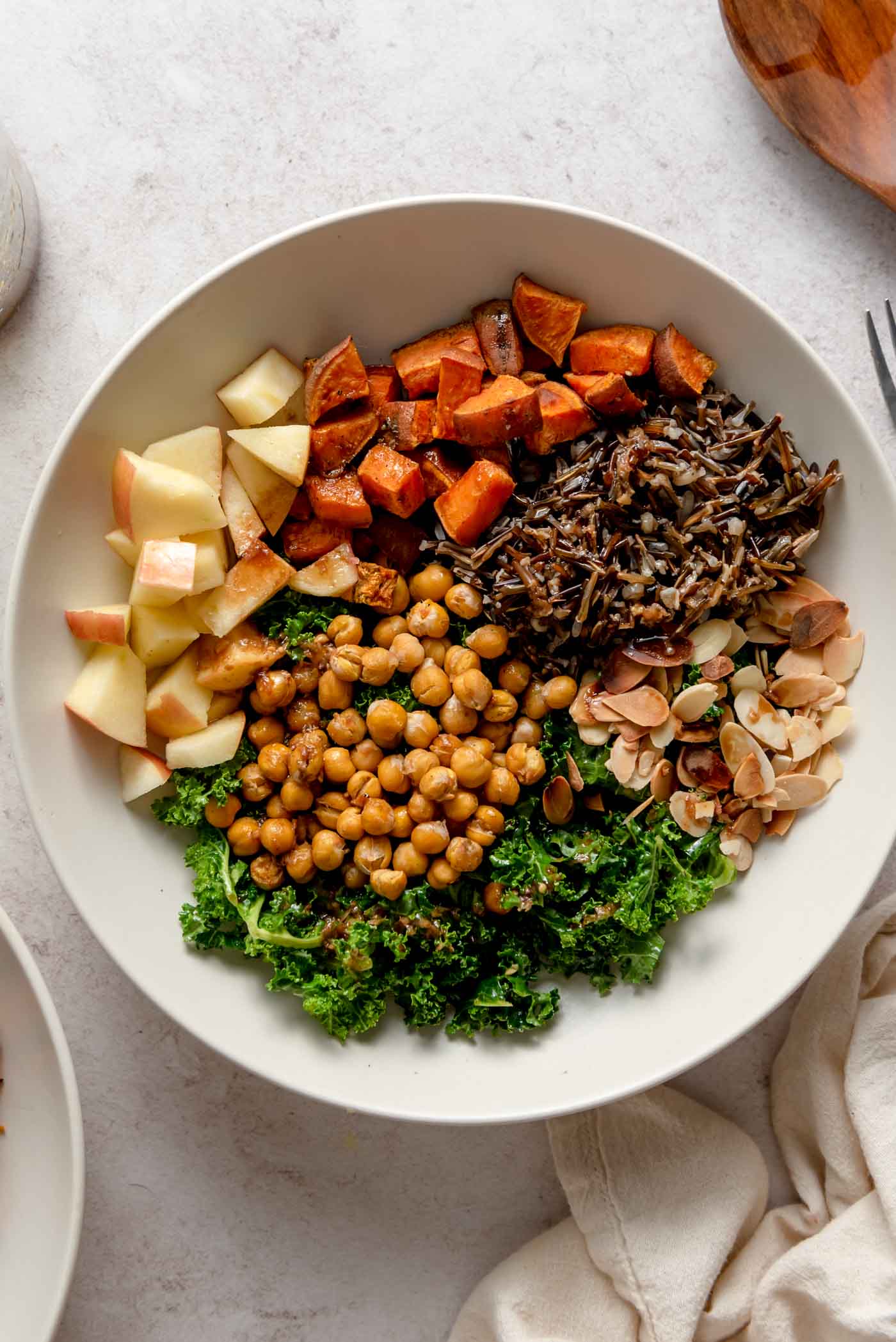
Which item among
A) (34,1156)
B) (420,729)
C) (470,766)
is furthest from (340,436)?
(34,1156)

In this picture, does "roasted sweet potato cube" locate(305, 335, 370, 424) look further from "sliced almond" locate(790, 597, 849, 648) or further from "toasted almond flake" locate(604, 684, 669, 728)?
"sliced almond" locate(790, 597, 849, 648)

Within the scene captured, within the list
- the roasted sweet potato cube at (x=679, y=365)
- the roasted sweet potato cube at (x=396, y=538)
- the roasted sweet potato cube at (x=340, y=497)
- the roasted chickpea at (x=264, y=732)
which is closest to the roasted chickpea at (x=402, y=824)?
the roasted chickpea at (x=264, y=732)

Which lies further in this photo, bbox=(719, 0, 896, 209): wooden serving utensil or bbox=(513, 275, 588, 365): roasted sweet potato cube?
bbox=(719, 0, 896, 209): wooden serving utensil

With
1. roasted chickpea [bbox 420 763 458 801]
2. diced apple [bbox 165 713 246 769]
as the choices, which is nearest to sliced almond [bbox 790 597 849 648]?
roasted chickpea [bbox 420 763 458 801]

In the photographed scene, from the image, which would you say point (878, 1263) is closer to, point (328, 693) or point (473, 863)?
point (473, 863)

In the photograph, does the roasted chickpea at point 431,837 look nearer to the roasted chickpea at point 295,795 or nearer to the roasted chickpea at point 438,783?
the roasted chickpea at point 438,783

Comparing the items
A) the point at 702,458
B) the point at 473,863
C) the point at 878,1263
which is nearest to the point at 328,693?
the point at 473,863
